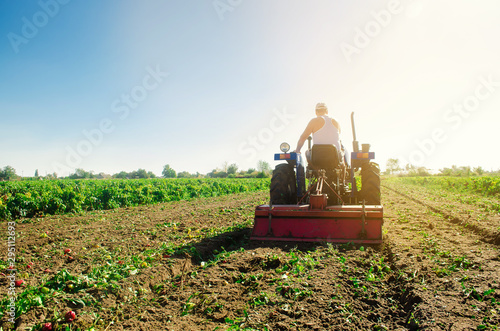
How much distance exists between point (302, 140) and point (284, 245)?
2.19 metres

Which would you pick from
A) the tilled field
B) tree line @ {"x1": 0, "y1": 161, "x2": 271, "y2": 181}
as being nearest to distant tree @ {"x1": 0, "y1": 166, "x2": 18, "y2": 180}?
tree line @ {"x1": 0, "y1": 161, "x2": 271, "y2": 181}

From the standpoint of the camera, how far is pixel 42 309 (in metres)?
2.64

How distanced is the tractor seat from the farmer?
18cm

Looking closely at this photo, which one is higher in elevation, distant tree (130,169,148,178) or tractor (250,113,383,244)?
distant tree (130,169,148,178)

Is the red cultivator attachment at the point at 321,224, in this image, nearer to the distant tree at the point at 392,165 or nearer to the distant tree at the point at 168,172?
the distant tree at the point at 168,172

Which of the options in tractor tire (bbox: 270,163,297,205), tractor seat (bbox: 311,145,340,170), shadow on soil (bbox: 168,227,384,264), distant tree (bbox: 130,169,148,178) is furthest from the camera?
distant tree (bbox: 130,169,148,178)

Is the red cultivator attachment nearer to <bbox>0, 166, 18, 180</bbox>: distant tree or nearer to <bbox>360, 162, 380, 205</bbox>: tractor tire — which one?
<bbox>360, 162, 380, 205</bbox>: tractor tire

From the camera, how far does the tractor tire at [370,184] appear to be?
5633mm

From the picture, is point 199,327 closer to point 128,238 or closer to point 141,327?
point 141,327

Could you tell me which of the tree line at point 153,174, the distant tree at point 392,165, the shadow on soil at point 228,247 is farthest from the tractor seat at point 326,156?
the distant tree at point 392,165

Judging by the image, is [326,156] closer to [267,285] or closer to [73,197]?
[267,285]

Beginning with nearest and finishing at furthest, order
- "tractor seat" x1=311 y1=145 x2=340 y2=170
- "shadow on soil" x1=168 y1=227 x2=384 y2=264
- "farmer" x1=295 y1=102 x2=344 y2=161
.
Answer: "shadow on soil" x1=168 y1=227 x2=384 y2=264 < "tractor seat" x1=311 y1=145 x2=340 y2=170 < "farmer" x1=295 y1=102 x2=344 y2=161

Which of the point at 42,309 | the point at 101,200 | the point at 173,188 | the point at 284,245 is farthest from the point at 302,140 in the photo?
the point at 173,188

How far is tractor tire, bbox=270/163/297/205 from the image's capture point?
227 inches
